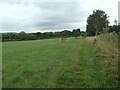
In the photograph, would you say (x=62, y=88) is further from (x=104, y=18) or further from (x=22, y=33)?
(x=22, y=33)

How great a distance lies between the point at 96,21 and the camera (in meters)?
90.3

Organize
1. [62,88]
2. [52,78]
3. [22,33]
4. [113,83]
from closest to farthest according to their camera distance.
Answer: [62,88] < [113,83] < [52,78] < [22,33]

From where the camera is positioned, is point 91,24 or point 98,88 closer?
point 98,88

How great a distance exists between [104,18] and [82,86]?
84.7 metres

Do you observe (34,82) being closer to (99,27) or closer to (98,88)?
(98,88)

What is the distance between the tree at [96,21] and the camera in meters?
89.1

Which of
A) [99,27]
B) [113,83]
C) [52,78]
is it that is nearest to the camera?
[113,83]

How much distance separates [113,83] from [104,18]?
8406cm

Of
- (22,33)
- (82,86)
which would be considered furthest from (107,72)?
(22,33)

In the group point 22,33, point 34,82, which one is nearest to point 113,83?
point 34,82

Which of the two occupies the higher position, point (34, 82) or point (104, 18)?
point (104, 18)

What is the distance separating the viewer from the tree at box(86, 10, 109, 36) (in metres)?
89.1

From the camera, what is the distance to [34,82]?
908cm

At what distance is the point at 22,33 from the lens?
325 ft
